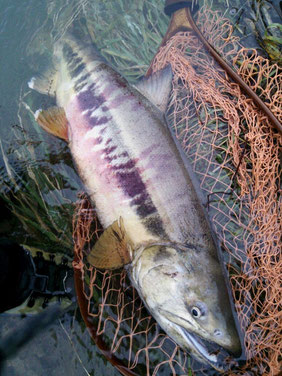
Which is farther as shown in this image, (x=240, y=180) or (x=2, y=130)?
(x=2, y=130)

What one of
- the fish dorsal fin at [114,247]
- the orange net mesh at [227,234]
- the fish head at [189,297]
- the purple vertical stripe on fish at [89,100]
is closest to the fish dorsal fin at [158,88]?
the orange net mesh at [227,234]

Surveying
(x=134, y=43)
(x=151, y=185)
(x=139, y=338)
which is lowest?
(x=139, y=338)

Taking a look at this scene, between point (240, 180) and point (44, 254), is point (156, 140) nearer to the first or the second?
point (240, 180)

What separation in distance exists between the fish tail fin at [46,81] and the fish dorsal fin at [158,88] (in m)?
1.11

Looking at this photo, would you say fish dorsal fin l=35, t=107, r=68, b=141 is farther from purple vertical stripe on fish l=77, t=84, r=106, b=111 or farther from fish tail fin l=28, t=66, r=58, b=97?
fish tail fin l=28, t=66, r=58, b=97

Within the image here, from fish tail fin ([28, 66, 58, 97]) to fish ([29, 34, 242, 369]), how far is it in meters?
0.20

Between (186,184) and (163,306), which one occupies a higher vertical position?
(186,184)

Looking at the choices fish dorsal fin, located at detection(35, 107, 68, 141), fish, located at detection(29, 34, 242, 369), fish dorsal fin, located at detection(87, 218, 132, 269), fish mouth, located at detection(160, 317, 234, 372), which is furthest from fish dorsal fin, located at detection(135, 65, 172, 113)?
fish mouth, located at detection(160, 317, 234, 372)

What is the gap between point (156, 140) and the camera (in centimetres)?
328

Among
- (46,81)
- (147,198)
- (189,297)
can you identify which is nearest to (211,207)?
(147,198)

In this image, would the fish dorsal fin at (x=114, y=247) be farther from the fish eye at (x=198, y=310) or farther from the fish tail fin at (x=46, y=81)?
the fish tail fin at (x=46, y=81)

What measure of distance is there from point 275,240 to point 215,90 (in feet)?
6.05

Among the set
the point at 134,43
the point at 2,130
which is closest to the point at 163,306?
the point at 2,130

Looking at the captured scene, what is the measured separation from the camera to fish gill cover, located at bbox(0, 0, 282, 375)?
3.11 meters
